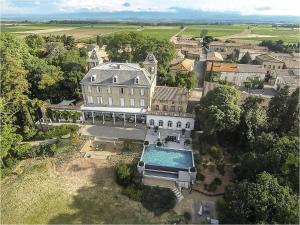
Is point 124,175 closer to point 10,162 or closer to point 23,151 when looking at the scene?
point 23,151

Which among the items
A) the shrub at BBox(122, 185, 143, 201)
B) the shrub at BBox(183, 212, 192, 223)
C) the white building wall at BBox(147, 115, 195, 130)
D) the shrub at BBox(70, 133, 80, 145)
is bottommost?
the shrub at BBox(183, 212, 192, 223)

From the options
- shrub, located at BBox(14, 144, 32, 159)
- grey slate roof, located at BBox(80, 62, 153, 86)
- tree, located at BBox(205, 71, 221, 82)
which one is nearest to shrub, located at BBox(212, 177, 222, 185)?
grey slate roof, located at BBox(80, 62, 153, 86)

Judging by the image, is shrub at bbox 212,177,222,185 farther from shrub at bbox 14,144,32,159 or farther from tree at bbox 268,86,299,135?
shrub at bbox 14,144,32,159

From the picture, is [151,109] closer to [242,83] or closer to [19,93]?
[19,93]

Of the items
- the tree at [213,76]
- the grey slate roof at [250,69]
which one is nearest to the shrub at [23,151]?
the tree at [213,76]

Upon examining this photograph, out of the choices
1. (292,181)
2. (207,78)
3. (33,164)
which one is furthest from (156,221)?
(207,78)

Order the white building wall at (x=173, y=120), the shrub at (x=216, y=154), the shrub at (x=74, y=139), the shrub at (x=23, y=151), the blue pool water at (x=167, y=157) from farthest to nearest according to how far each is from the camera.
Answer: the white building wall at (x=173, y=120), the shrub at (x=74, y=139), the shrub at (x=23, y=151), the shrub at (x=216, y=154), the blue pool water at (x=167, y=157)

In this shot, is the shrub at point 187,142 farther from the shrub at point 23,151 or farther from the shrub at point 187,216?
the shrub at point 23,151
